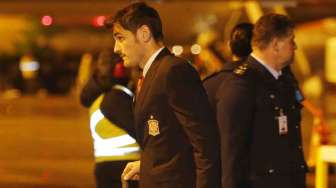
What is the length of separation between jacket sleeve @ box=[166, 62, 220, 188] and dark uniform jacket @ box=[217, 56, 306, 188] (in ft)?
2.24

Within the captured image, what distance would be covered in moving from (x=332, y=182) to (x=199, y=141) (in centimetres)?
768

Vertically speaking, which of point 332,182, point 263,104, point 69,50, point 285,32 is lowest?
point 332,182

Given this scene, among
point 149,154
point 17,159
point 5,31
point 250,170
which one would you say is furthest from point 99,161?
point 5,31

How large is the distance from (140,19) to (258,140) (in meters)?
0.98

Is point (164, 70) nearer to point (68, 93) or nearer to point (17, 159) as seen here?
point (17, 159)

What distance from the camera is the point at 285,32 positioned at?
4281 millimetres

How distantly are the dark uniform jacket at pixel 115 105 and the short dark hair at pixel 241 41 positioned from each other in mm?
1059

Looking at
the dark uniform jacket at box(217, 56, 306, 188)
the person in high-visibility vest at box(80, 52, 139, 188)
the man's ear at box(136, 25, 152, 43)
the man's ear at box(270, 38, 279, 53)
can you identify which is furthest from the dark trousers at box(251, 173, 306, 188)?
the person in high-visibility vest at box(80, 52, 139, 188)

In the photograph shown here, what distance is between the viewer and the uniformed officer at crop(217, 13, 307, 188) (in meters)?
4.20

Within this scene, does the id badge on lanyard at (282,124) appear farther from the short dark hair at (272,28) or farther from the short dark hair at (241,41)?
the short dark hair at (241,41)

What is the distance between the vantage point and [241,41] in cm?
488

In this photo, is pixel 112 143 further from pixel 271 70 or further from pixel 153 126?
pixel 153 126

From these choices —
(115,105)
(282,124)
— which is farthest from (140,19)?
(115,105)

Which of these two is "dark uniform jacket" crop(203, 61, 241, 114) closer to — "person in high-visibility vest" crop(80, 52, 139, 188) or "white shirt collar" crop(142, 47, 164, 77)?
"white shirt collar" crop(142, 47, 164, 77)
